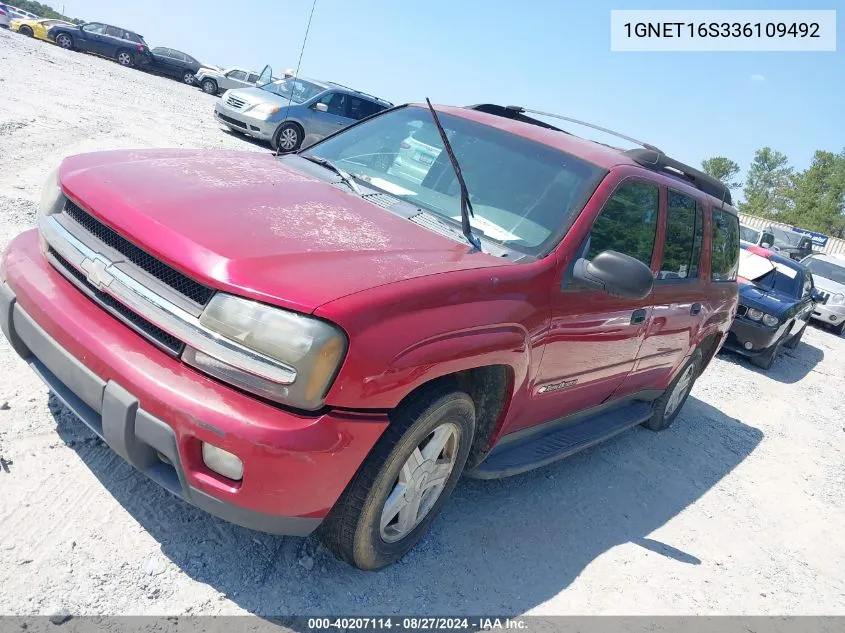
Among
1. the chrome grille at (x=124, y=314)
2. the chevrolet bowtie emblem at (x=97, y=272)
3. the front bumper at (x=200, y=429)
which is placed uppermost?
the chevrolet bowtie emblem at (x=97, y=272)

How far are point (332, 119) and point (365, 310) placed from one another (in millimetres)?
13702

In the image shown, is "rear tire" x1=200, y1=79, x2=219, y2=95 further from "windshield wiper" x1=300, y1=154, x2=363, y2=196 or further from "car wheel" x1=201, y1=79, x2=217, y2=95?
"windshield wiper" x1=300, y1=154, x2=363, y2=196

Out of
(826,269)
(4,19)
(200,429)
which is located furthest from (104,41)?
(200,429)

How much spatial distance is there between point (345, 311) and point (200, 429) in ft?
1.95

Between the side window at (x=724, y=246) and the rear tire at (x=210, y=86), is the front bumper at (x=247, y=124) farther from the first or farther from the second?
the rear tire at (x=210, y=86)

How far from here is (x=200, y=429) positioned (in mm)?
2162

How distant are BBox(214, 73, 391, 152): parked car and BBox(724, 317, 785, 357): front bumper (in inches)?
324

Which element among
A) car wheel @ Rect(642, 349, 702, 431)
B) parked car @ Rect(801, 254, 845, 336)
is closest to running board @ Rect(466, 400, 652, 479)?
car wheel @ Rect(642, 349, 702, 431)

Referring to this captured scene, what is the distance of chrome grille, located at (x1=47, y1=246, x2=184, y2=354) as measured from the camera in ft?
7.68

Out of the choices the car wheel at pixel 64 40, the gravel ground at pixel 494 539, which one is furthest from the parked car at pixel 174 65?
the gravel ground at pixel 494 539

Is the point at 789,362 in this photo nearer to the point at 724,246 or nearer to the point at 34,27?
the point at 724,246

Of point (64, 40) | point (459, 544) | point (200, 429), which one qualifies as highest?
point (200, 429)

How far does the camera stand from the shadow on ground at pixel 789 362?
9484mm

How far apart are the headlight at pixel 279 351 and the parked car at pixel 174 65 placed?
29.2 meters
